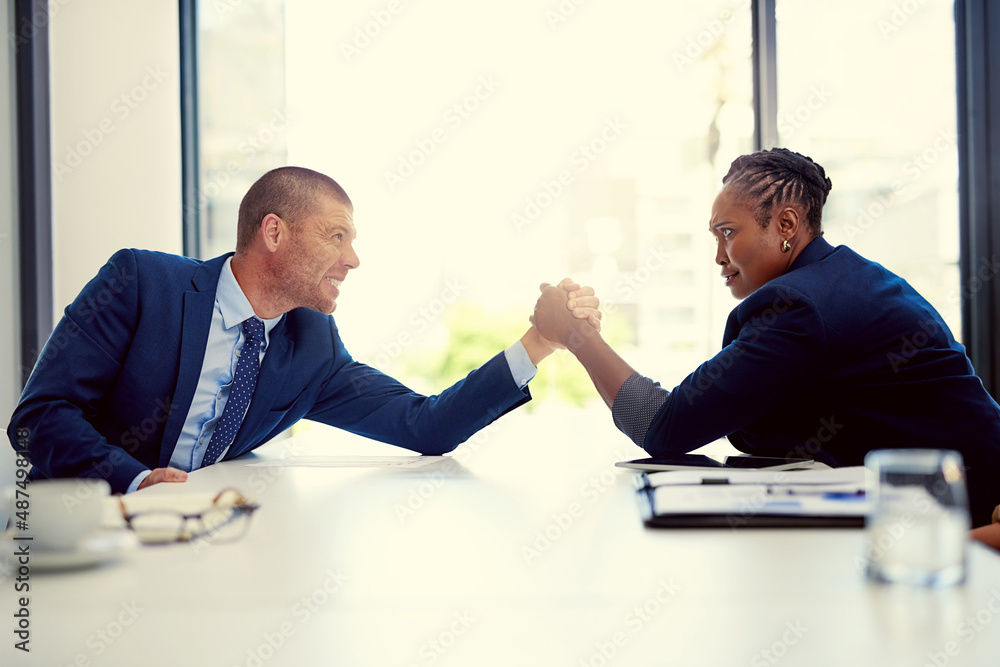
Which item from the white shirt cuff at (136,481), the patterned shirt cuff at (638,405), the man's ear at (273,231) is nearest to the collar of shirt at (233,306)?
the man's ear at (273,231)

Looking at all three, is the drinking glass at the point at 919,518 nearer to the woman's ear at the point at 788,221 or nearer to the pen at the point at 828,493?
the pen at the point at 828,493

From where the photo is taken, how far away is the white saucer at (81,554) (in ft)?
2.48

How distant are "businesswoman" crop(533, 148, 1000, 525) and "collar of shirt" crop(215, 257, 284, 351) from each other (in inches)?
32.2

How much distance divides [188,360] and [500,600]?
1.11 metres

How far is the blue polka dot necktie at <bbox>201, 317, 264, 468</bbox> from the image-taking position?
1607 millimetres

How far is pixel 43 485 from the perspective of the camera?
83 cm

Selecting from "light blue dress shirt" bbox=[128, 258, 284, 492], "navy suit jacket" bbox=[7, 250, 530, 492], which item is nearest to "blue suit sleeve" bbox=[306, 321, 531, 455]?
"navy suit jacket" bbox=[7, 250, 530, 492]

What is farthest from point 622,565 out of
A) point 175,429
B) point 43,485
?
point 175,429

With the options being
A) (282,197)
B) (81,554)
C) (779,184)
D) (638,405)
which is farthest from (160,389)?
(779,184)

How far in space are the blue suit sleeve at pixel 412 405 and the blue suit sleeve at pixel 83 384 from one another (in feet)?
1.52

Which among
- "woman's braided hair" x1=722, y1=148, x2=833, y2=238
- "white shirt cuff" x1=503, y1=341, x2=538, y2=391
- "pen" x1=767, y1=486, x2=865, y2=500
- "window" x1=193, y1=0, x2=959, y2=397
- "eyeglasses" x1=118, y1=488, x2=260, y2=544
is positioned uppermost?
"window" x1=193, y1=0, x2=959, y2=397

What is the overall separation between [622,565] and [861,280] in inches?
37.3

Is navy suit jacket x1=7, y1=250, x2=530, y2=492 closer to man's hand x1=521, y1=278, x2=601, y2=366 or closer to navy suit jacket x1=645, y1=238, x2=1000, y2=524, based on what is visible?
man's hand x1=521, y1=278, x2=601, y2=366

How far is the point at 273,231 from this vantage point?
71.7 inches
